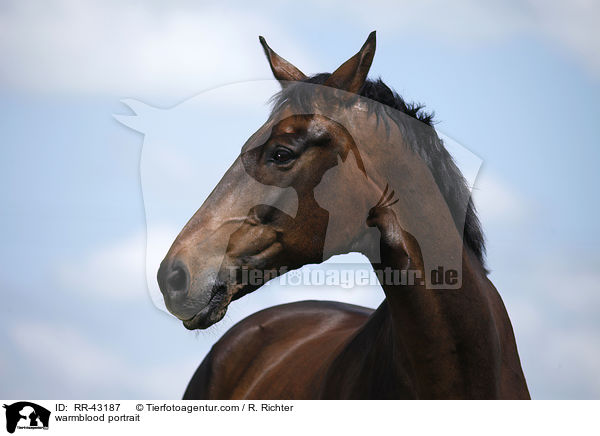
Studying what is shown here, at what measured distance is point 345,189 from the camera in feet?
9.57

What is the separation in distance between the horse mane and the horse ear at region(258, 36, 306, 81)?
0.69 ft

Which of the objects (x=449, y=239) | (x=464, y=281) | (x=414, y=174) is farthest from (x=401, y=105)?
(x=464, y=281)

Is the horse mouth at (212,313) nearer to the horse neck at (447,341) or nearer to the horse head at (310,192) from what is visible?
the horse head at (310,192)

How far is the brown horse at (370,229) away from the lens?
284 cm

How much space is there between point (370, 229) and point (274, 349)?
2.20 meters

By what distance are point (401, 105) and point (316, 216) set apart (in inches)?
27.6

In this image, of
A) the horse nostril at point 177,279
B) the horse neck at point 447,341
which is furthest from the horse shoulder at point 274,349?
the horse nostril at point 177,279

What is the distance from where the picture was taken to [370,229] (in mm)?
2969

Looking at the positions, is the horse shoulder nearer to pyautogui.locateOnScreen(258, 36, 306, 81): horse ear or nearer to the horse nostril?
the horse nostril

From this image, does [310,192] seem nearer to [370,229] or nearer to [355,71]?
[370,229]
